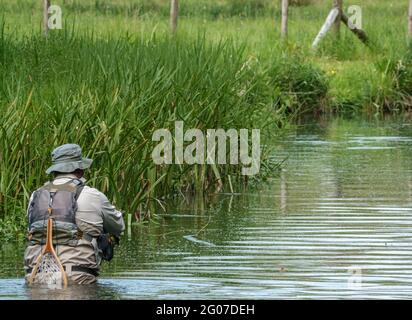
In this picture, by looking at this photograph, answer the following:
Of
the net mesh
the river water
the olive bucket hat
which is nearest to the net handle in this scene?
the net mesh

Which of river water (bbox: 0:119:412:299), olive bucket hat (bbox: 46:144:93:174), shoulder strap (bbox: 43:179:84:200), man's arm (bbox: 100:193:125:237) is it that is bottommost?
river water (bbox: 0:119:412:299)

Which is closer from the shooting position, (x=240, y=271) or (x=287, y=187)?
(x=240, y=271)

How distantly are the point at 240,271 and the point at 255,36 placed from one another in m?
19.0

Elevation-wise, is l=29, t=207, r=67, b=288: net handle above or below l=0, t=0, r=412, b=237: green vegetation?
below

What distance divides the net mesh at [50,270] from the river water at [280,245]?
0.10m

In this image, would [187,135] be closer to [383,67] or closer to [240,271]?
[240,271]

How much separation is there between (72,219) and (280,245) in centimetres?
343

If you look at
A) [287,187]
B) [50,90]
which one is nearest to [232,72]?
[287,187]

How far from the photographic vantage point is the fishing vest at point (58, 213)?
39.8 feet

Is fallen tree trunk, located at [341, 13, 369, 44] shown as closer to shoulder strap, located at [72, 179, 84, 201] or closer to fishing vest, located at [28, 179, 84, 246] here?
shoulder strap, located at [72, 179, 84, 201]

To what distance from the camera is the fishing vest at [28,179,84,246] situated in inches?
477

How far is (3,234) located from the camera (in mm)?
15195

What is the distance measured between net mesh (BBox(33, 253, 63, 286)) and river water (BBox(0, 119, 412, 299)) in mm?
98

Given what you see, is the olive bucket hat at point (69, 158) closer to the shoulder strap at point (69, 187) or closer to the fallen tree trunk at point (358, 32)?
the shoulder strap at point (69, 187)
